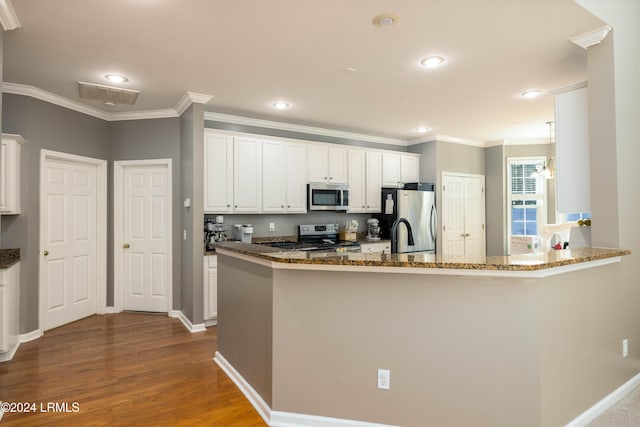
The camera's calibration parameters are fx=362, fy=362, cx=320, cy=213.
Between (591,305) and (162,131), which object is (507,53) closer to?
(591,305)

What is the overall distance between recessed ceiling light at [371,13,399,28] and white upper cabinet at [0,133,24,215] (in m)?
3.52

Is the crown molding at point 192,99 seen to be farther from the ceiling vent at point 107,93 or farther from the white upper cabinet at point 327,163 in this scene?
the white upper cabinet at point 327,163

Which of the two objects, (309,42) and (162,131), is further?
(162,131)

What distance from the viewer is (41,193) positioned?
3.94m

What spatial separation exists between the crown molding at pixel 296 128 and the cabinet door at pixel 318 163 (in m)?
0.36

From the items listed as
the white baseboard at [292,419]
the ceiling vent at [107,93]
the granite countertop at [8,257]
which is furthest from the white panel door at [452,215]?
the granite countertop at [8,257]

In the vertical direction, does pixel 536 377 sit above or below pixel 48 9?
below

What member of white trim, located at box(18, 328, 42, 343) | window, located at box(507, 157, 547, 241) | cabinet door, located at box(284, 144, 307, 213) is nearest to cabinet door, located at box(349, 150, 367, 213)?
cabinet door, located at box(284, 144, 307, 213)

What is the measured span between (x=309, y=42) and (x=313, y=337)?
7.13 feet

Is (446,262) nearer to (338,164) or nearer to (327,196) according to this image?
(327,196)

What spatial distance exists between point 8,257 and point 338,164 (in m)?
3.97

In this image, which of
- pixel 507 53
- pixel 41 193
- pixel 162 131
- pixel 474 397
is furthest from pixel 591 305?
pixel 41 193

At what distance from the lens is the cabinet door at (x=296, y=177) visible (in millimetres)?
5031

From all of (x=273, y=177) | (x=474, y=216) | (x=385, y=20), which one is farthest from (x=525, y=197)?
(x=385, y=20)
